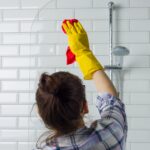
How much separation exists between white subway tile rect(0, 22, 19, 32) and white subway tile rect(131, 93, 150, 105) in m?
0.65

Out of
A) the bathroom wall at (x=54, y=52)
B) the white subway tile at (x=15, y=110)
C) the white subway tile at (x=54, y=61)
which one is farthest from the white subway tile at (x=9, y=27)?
the white subway tile at (x=15, y=110)

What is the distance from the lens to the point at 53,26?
1758mm

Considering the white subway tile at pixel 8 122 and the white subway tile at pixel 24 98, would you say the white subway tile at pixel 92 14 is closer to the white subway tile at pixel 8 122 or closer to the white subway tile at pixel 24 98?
the white subway tile at pixel 24 98

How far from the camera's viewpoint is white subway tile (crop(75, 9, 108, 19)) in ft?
5.67

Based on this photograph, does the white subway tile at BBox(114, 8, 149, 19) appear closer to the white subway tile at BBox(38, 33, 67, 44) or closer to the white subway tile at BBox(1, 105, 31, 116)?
the white subway tile at BBox(38, 33, 67, 44)

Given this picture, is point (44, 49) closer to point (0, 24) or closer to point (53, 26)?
point (53, 26)

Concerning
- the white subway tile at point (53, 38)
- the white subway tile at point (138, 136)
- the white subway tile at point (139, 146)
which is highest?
the white subway tile at point (53, 38)

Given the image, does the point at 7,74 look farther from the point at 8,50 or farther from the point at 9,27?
the point at 9,27

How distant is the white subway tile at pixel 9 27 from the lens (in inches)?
74.2

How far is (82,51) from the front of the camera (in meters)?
1.09

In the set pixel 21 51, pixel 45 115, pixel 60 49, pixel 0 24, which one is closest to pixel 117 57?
pixel 60 49

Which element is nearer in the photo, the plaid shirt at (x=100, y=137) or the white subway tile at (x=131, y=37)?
the plaid shirt at (x=100, y=137)

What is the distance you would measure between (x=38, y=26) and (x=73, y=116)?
89cm

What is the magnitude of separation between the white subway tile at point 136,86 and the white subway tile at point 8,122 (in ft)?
1.84
